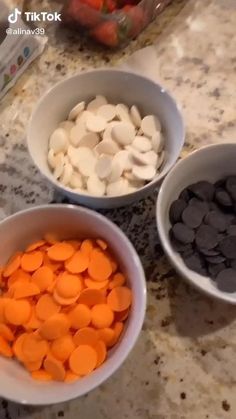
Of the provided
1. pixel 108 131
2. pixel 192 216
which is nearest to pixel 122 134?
pixel 108 131

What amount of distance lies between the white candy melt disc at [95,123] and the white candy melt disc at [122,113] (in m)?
0.02

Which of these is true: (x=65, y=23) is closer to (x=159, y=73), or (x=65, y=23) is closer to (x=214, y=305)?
(x=159, y=73)

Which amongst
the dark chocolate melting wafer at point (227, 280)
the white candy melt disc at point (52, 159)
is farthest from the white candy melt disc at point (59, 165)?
the dark chocolate melting wafer at point (227, 280)

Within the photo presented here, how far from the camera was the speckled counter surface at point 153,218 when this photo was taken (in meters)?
0.60

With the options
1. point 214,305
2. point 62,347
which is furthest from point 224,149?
point 62,347

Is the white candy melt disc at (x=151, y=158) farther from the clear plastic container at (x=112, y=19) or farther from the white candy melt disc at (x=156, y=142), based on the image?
the clear plastic container at (x=112, y=19)

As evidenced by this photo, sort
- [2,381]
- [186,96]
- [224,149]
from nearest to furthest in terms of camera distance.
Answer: [2,381]
[224,149]
[186,96]

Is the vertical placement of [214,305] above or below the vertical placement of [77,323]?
below

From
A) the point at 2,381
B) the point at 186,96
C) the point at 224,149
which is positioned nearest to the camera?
the point at 2,381

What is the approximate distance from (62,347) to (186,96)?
14.6 inches

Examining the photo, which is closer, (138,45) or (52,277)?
(52,277)

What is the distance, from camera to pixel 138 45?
788mm

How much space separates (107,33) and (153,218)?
264 millimetres

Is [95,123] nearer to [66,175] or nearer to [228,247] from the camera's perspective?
[66,175]
